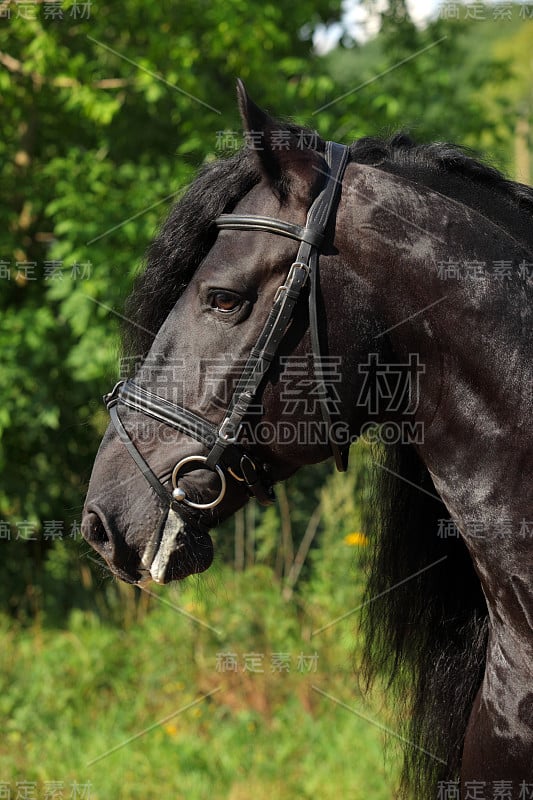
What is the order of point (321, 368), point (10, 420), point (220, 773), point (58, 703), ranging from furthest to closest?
point (10, 420)
point (58, 703)
point (220, 773)
point (321, 368)

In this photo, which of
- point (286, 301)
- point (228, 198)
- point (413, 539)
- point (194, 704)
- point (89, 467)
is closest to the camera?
point (286, 301)

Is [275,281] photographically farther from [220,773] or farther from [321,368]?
[220,773]

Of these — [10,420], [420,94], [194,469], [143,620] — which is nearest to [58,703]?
[143,620]

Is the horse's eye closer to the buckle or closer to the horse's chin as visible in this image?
the buckle

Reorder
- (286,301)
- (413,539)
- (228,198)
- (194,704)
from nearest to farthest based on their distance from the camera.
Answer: (286,301) → (228,198) → (413,539) → (194,704)

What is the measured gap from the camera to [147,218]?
16.1 ft

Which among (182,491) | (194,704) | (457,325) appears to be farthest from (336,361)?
(194,704)

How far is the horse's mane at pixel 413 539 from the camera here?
213 centimetres

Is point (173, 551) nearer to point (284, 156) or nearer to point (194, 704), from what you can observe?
point (284, 156)

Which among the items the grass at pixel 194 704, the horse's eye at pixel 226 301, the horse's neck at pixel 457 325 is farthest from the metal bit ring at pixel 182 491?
the grass at pixel 194 704

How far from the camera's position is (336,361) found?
2043mm

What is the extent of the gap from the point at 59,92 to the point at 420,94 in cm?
260

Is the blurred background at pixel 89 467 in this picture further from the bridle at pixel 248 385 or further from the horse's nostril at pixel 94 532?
the horse's nostril at pixel 94 532

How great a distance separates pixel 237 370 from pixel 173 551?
1.54ft
